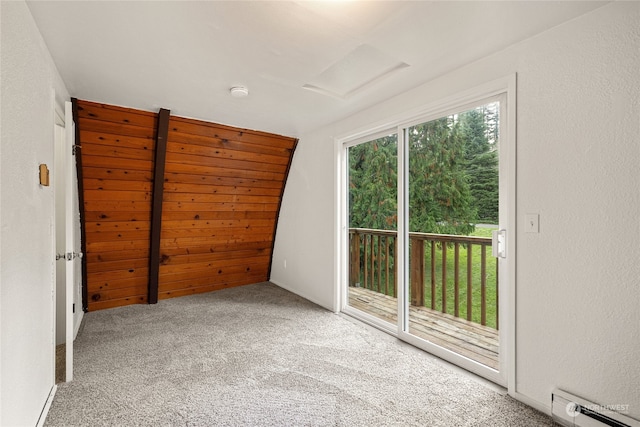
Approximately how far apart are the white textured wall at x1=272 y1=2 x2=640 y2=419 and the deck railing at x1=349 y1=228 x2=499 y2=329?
72cm

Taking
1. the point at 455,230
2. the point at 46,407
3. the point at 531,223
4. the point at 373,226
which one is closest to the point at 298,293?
the point at 373,226

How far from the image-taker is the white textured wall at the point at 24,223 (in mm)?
1269

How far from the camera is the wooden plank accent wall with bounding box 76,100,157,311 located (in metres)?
3.09

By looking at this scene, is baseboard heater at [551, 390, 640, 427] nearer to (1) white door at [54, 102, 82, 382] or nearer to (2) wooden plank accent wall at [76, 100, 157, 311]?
(1) white door at [54, 102, 82, 382]

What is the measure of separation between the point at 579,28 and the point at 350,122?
1941mm

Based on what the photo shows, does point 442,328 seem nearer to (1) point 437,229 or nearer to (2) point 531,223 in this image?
(1) point 437,229

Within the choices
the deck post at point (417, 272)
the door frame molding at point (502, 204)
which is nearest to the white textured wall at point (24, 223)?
the door frame molding at point (502, 204)

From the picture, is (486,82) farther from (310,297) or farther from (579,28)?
(310,297)

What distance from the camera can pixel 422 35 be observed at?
182 cm

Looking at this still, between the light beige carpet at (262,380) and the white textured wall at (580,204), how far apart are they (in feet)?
1.39

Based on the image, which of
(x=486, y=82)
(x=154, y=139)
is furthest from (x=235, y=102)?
(x=486, y=82)

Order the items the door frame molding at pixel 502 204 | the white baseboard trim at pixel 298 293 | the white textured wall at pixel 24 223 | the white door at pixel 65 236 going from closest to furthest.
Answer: the white textured wall at pixel 24 223 → the door frame molding at pixel 502 204 → the white door at pixel 65 236 → the white baseboard trim at pixel 298 293

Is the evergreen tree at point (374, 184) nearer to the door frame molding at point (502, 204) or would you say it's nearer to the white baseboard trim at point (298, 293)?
the door frame molding at point (502, 204)

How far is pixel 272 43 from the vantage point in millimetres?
1906
